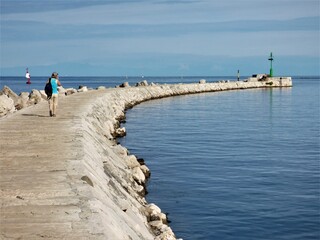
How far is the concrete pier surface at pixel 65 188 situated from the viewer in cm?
600

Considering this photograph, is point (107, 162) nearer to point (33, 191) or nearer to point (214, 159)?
point (33, 191)

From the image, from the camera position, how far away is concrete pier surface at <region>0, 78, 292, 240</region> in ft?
19.7

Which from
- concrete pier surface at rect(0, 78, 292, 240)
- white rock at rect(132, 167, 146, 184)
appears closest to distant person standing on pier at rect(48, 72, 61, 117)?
concrete pier surface at rect(0, 78, 292, 240)

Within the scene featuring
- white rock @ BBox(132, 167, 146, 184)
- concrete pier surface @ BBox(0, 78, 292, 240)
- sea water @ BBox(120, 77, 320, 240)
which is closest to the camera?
concrete pier surface @ BBox(0, 78, 292, 240)

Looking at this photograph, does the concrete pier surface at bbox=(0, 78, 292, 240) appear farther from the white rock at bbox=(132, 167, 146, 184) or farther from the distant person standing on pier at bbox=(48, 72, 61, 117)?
the distant person standing on pier at bbox=(48, 72, 61, 117)

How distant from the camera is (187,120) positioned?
32.9 m

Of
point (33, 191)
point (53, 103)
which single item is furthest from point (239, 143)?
point (33, 191)

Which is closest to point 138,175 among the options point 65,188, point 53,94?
point 53,94

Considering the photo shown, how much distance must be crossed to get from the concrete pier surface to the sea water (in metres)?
1.03

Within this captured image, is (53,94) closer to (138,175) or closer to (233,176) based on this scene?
(138,175)

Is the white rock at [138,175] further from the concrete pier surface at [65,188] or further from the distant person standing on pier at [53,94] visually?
the distant person standing on pier at [53,94]

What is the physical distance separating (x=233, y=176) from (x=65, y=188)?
9.09 metres

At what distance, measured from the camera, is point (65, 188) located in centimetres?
748

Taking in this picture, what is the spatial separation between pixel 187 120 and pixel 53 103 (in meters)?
16.6
